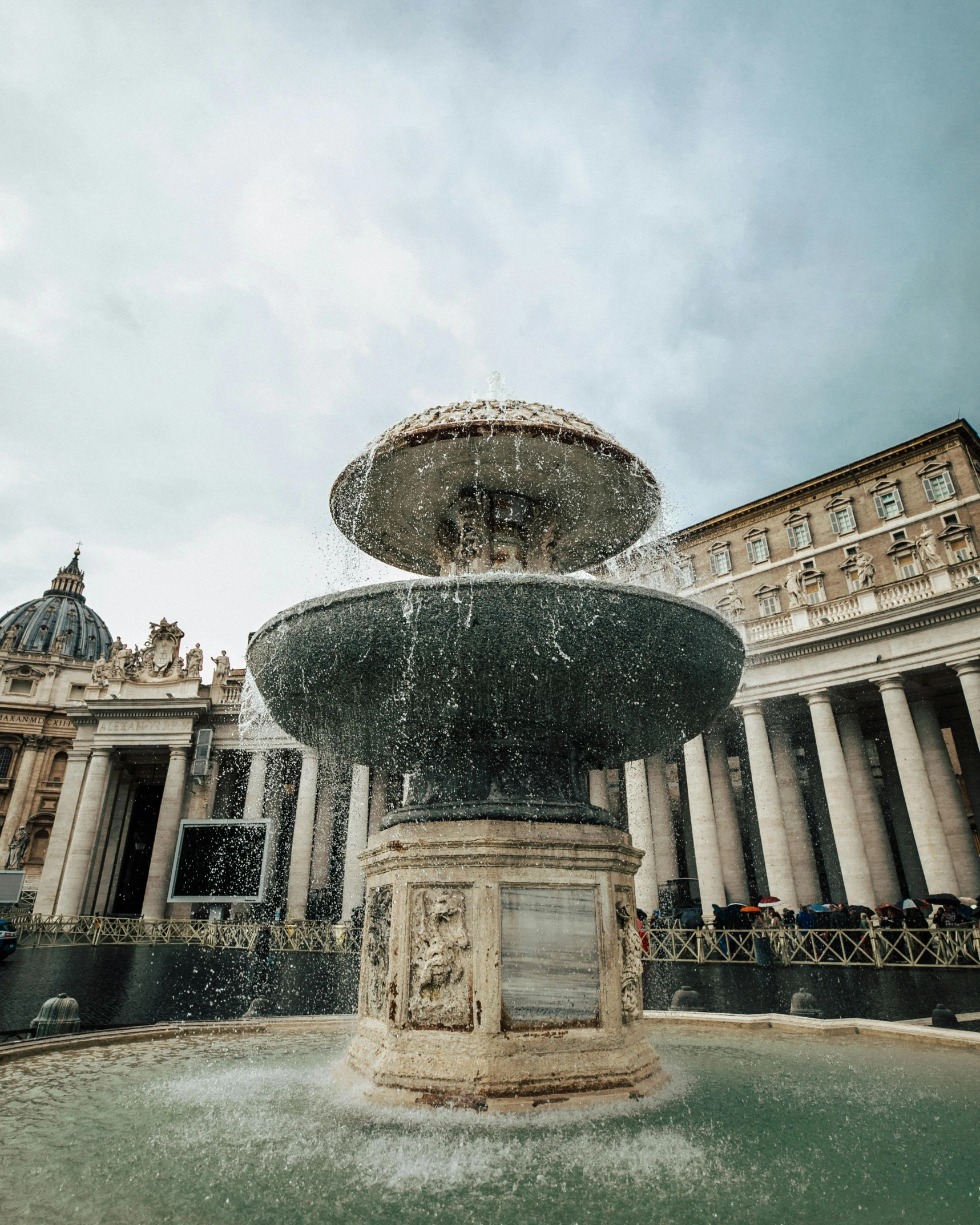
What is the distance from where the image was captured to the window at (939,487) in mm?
34438

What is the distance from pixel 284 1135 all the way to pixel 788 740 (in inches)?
1108

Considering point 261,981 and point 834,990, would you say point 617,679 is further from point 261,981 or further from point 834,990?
point 261,981

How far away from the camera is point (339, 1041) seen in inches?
260

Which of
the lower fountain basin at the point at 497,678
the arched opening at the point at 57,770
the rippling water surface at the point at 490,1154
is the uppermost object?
the arched opening at the point at 57,770

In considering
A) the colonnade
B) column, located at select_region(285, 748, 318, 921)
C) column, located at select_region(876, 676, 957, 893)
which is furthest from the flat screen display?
column, located at select_region(876, 676, 957, 893)

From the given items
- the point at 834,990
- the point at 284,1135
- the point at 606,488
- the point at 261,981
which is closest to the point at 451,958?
the point at 284,1135

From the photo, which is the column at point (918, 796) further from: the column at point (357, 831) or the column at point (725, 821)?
the column at point (357, 831)

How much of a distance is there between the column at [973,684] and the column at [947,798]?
311 centimetres

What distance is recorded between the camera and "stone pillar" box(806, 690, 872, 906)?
2312 cm

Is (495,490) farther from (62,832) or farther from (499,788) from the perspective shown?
A: (62,832)

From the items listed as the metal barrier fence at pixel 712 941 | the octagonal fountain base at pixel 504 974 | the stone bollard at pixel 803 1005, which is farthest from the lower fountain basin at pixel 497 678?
the metal barrier fence at pixel 712 941

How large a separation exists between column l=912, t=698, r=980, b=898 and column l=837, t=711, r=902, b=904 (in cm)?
211

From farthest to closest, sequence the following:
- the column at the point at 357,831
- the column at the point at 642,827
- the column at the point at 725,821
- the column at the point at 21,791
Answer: the column at the point at 21,791, the column at the point at 357,831, the column at the point at 725,821, the column at the point at 642,827

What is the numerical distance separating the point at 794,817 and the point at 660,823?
5241 millimetres
